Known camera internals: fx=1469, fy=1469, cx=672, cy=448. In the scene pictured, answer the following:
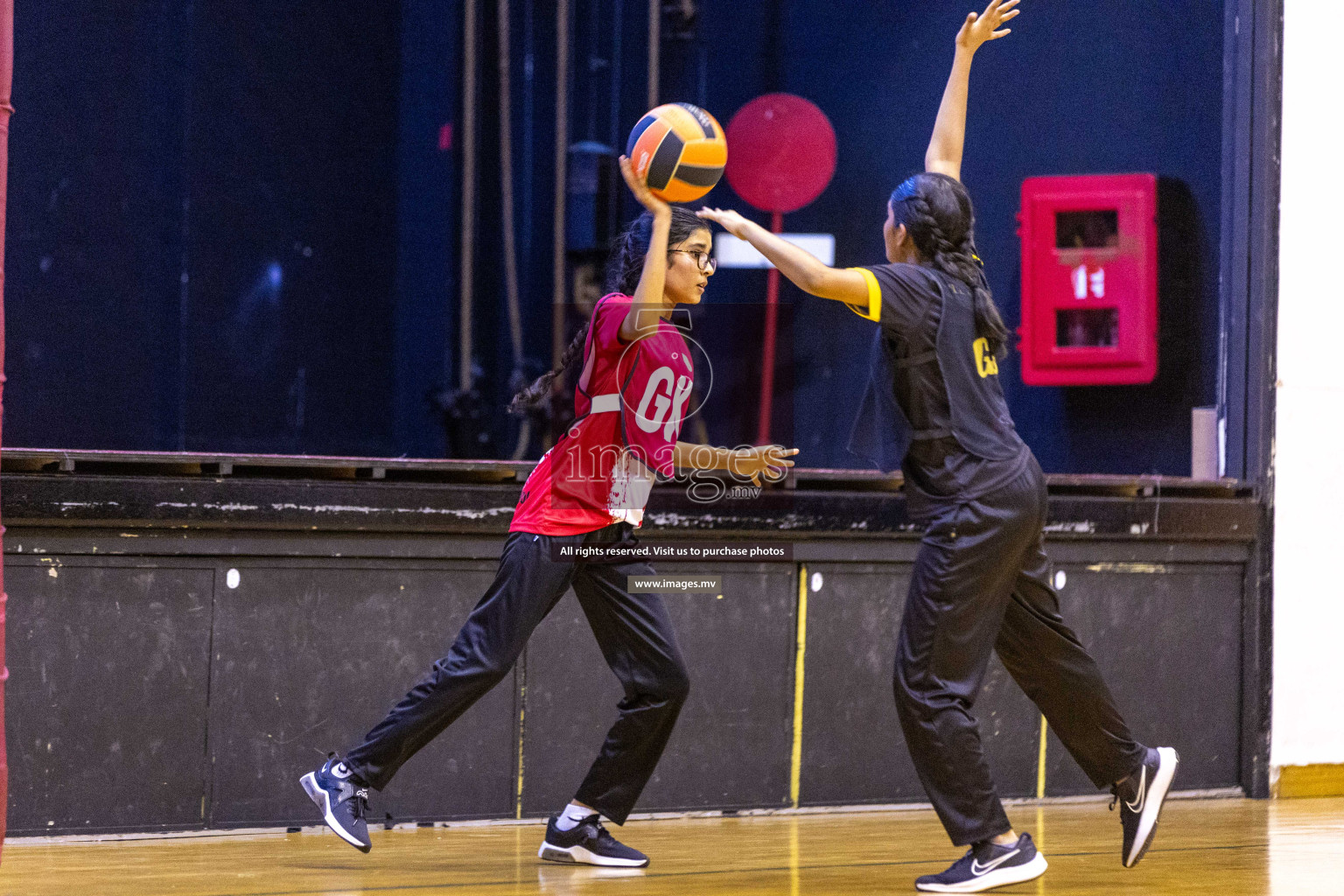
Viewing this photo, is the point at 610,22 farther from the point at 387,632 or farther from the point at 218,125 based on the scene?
the point at 387,632

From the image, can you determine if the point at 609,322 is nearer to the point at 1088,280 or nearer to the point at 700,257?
the point at 700,257

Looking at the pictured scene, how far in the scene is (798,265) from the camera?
11.2 ft

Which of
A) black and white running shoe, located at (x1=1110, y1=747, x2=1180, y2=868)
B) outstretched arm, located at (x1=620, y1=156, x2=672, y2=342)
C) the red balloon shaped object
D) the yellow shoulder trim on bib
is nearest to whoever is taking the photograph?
the yellow shoulder trim on bib

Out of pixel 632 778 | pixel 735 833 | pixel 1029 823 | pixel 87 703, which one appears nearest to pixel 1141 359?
pixel 1029 823

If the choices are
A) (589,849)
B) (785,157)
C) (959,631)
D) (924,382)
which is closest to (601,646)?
(589,849)

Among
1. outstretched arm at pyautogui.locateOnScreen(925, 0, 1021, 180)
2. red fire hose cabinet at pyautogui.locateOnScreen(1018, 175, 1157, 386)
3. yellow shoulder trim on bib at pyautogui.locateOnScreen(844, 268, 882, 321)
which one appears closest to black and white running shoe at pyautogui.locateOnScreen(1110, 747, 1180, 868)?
yellow shoulder trim on bib at pyautogui.locateOnScreen(844, 268, 882, 321)

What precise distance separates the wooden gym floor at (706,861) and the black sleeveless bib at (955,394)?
3.70 ft

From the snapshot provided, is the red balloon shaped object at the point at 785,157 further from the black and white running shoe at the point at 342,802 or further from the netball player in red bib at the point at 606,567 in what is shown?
the black and white running shoe at the point at 342,802

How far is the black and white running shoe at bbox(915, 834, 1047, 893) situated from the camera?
3.61 m

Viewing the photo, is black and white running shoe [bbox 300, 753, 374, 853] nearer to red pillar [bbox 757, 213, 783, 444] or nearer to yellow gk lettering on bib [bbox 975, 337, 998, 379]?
yellow gk lettering on bib [bbox 975, 337, 998, 379]

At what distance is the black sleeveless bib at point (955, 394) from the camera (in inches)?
143

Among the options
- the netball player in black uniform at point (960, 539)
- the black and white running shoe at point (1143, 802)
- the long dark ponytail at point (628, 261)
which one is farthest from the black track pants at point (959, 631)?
the long dark ponytail at point (628, 261)

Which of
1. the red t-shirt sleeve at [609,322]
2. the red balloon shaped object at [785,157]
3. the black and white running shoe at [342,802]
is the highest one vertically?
the red balloon shaped object at [785,157]

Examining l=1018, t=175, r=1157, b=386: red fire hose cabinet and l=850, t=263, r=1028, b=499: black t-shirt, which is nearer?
l=850, t=263, r=1028, b=499: black t-shirt
